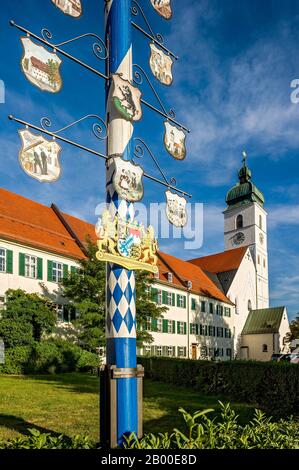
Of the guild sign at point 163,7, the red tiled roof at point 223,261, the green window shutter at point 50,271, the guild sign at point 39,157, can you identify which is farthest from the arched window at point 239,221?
the guild sign at point 39,157

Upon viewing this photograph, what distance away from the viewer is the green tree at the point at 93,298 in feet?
76.1

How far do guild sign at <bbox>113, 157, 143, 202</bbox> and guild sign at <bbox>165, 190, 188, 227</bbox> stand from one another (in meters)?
1.02

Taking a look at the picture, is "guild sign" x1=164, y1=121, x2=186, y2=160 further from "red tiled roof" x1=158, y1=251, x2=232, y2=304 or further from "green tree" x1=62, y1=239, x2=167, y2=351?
"red tiled roof" x1=158, y1=251, x2=232, y2=304

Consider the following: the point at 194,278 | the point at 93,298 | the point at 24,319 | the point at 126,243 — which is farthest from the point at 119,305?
the point at 194,278

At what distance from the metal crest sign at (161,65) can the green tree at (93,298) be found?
55.9 ft

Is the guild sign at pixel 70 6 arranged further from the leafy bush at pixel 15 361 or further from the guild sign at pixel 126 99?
the leafy bush at pixel 15 361

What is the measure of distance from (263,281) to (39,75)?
5976cm

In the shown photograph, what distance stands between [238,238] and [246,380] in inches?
2102

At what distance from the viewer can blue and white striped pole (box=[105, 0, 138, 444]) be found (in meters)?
5.43

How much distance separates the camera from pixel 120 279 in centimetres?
567

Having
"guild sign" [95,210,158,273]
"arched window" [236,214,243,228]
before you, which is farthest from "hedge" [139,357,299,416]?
"arched window" [236,214,243,228]

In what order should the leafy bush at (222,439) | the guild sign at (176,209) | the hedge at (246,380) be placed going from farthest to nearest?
1. the hedge at (246,380)
2. the guild sign at (176,209)
3. the leafy bush at (222,439)
